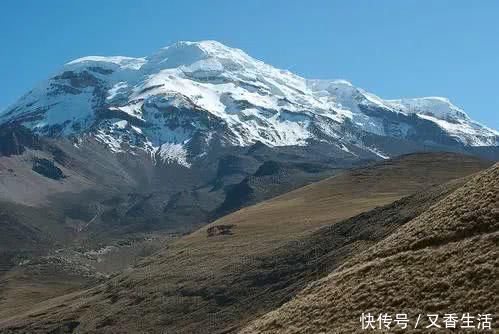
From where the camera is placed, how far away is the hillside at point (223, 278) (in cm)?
9694

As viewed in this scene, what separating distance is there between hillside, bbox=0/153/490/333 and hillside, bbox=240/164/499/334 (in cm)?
4048

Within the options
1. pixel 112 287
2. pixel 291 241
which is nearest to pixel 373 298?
pixel 291 241

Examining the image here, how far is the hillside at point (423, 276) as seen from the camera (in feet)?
112

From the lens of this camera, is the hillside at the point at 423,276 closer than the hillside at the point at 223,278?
Yes

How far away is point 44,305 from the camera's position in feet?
488

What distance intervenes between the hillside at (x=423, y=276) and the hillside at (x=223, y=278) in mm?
40483

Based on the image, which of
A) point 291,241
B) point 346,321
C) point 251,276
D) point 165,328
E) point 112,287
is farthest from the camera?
point 112,287

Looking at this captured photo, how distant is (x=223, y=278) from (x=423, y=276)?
78702mm

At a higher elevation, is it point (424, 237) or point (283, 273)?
point (424, 237)

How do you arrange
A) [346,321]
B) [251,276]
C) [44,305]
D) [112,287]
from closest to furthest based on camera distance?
1. [346,321]
2. [251,276]
3. [112,287]
4. [44,305]

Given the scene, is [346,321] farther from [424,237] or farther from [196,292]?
[196,292]

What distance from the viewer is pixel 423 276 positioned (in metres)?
37.5

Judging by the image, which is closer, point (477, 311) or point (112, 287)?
point (477, 311)

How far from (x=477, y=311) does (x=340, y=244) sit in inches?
2901
